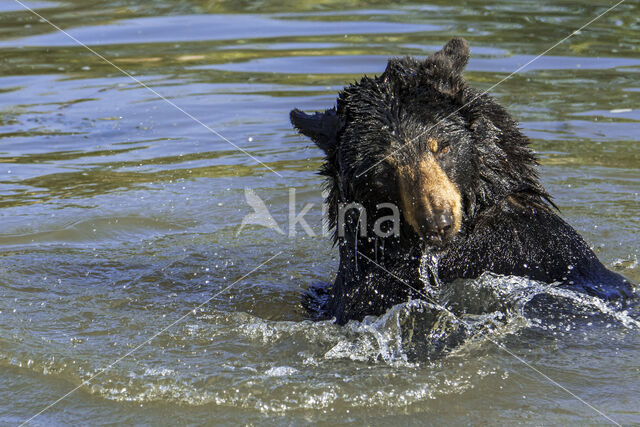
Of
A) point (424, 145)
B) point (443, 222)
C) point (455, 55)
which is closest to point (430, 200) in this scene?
point (443, 222)

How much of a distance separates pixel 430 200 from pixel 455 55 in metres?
1.21

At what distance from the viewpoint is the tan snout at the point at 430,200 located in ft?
15.1

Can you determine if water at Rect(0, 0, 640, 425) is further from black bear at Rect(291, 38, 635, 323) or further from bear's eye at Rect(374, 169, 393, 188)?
bear's eye at Rect(374, 169, 393, 188)

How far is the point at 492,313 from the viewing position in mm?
5223

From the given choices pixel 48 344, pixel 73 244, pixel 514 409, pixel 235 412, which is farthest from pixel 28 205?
pixel 514 409

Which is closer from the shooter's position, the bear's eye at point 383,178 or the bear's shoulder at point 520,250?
the bear's eye at point 383,178

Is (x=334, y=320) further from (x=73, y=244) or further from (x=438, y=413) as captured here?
(x=73, y=244)

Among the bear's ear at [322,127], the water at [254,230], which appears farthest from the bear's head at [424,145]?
the water at [254,230]

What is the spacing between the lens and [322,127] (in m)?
5.30

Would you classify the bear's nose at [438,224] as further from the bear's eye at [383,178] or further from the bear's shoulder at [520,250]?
the bear's shoulder at [520,250]

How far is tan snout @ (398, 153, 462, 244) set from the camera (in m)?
4.60

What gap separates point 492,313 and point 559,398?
92 cm

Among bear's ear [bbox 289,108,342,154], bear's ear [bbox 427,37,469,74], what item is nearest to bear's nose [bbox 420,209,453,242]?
bear's ear [bbox 289,108,342,154]

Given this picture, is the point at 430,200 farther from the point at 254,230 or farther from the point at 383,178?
the point at 254,230
